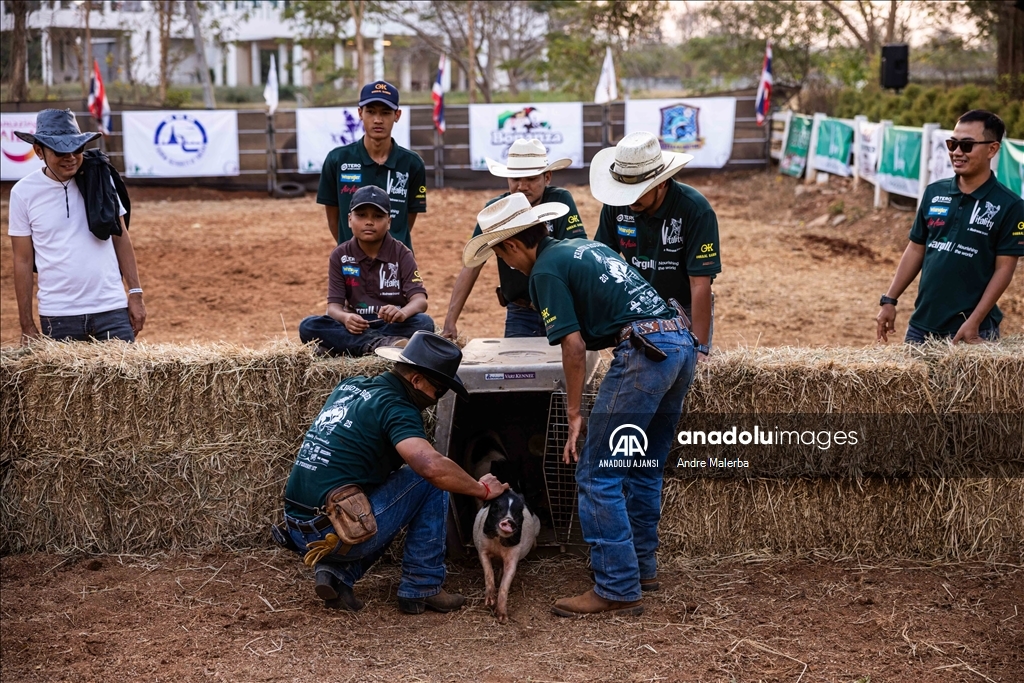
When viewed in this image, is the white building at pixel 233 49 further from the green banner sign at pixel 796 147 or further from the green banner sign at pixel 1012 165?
the green banner sign at pixel 1012 165

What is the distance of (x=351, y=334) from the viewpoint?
556 centimetres

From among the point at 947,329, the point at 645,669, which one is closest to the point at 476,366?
the point at 645,669

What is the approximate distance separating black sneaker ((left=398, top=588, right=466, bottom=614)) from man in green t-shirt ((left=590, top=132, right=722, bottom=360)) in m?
1.76

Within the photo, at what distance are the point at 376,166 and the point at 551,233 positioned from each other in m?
1.43

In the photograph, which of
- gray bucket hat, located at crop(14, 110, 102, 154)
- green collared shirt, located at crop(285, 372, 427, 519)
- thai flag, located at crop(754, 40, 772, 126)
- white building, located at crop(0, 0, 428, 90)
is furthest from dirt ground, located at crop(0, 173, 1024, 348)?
white building, located at crop(0, 0, 428, 90)

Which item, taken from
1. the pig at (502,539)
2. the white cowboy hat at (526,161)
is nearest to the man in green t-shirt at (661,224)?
the white cowboy hat at (526,161)

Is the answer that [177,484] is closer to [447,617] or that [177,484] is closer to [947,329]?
[447,617]

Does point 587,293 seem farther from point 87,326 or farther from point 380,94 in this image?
point 87,326

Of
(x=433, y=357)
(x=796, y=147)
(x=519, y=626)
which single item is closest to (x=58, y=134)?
(x=433, y=357)

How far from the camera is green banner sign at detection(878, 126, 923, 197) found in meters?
14.9

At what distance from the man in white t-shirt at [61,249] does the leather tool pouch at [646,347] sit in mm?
3129

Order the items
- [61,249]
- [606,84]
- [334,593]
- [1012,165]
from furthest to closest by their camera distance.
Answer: [606,84]
[1012,165]
[61,249]
[334,593]

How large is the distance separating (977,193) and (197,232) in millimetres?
13014

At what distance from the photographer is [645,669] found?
13.5ft
